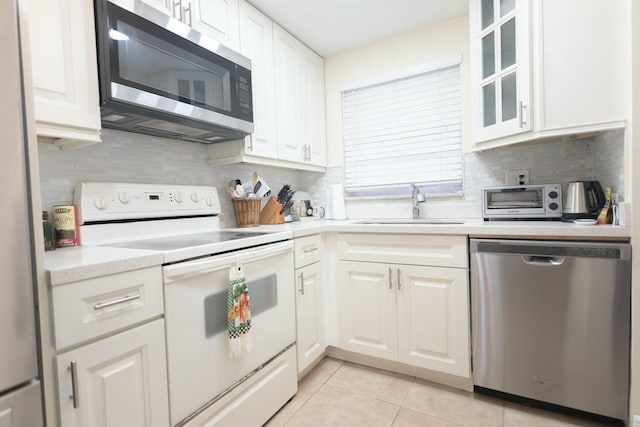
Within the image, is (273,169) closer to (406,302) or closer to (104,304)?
(406,302)

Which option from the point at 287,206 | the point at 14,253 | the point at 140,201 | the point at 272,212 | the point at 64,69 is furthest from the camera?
the point at 287,206

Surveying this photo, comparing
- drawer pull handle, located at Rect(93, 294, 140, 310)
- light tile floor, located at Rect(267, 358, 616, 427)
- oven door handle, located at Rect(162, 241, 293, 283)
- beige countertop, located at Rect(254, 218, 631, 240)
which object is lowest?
light tile floor, located at Rect(267, 358, 616, 427)

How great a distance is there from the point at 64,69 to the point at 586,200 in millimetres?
2381

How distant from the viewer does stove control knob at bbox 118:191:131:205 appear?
4.99 feet

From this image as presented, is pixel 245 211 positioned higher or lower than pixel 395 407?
higher

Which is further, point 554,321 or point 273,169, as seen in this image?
point 273,169

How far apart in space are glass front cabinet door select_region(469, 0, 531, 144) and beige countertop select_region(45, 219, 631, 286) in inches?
21.6

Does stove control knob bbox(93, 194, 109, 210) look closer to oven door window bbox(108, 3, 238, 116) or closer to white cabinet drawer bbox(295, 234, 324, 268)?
oven door window bbox(108, 3, 238, 116)

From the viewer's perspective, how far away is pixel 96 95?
123cm

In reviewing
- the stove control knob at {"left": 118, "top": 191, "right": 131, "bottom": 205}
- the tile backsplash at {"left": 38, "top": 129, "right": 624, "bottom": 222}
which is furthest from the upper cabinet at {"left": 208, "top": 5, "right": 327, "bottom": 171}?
the stove control knob at {"left": 118, "top": 191, "right": 131, "bottom": 205}

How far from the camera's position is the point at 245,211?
82.8 inches

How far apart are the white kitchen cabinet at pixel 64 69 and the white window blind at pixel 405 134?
6.23 ft

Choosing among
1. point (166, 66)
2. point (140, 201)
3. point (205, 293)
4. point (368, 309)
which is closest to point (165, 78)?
point (166, 66)

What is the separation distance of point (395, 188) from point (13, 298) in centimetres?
226
